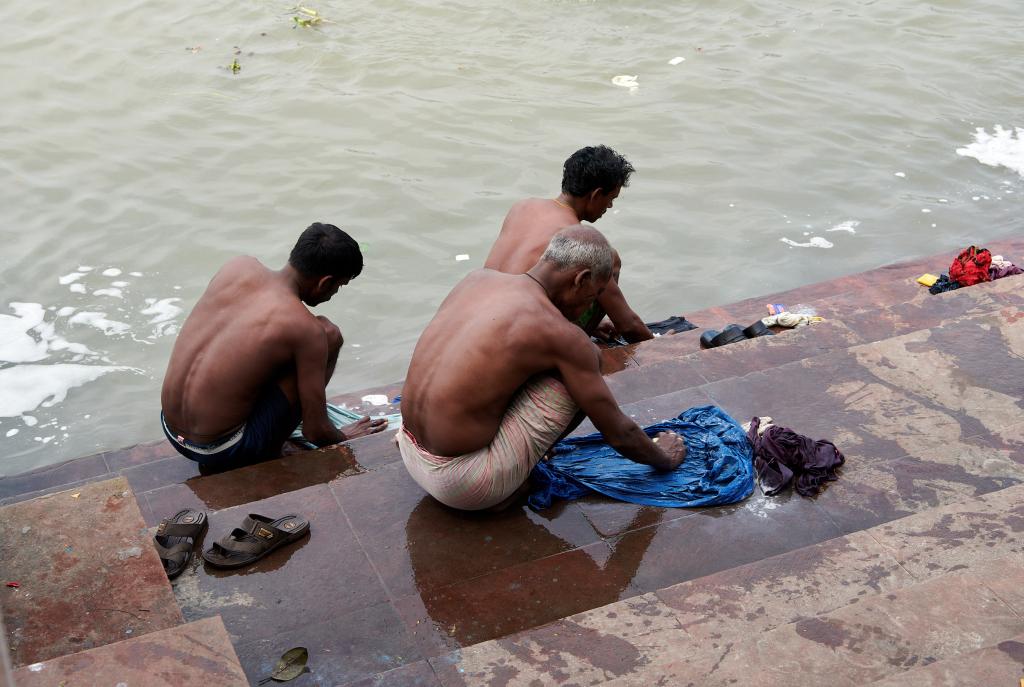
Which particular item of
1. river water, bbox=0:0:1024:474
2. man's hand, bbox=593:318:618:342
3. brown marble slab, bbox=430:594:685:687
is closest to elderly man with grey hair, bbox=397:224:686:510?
brown marble slab, bbox=430:594:685:687

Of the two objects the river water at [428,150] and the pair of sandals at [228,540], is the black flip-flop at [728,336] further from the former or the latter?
the pair of sandals at [228,540]

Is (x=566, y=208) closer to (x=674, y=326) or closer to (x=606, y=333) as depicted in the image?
(x=606, y=333)

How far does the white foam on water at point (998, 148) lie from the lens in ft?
35.2

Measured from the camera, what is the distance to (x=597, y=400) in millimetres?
4238

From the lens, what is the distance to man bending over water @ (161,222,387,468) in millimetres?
4969

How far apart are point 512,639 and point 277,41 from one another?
10193 mm

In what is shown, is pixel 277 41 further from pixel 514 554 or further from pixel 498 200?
pixel 514 554

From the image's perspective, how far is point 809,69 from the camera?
40.7ft

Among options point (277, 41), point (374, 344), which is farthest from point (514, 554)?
point (277, 41)

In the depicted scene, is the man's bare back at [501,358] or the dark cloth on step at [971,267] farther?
the dark cloth on step at [971,267]

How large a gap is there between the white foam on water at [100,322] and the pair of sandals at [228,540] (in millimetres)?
4085

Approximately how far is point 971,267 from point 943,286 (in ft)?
0.72

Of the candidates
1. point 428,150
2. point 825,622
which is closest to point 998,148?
point 428,150

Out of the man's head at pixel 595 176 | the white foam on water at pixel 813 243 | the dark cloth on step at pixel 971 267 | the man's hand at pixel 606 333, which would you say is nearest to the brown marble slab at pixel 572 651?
the man's head at pixel 595 176
